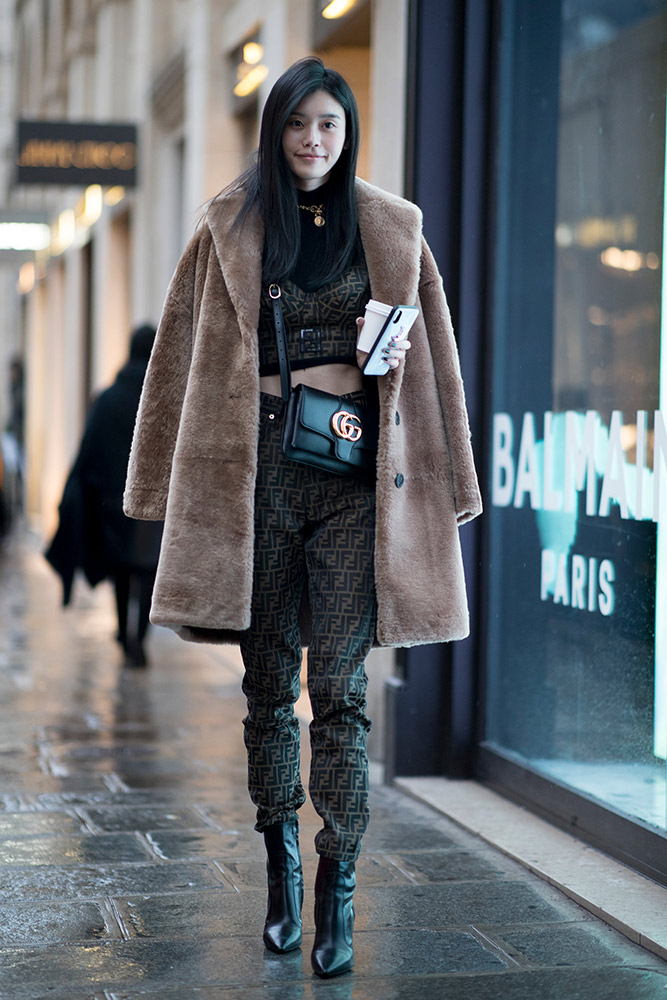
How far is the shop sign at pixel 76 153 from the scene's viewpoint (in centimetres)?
1107

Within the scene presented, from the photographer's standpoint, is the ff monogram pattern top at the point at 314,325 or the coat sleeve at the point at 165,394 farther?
the coat sleeve at the point at 165,394

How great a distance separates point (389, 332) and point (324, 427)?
0.25 meters

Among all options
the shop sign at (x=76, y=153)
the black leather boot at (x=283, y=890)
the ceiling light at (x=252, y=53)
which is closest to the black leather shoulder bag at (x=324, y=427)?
the black leather boot at (x=283, y=890)

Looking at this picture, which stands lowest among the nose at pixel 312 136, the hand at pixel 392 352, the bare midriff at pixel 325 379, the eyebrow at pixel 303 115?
the bare midriff at pixel 325 379

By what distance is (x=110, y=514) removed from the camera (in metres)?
8.10

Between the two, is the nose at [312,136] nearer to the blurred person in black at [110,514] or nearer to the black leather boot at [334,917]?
the black leather boot at [334,917]

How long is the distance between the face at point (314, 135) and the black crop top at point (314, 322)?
0.22 m

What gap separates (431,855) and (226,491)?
1.47 meters

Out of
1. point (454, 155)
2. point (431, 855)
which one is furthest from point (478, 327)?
point (431, 855)

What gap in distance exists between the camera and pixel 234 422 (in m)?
3.10

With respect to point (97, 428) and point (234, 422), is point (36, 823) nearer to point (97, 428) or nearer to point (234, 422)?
point (234, 422)

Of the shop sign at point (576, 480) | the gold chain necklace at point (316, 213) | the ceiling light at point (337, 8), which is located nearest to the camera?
the gold chain necklace at point (316, 213)

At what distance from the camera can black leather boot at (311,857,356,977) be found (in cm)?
303

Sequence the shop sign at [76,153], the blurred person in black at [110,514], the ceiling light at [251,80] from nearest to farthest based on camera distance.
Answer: the blurred person in black at [110,514]
the ceiling light at [251,80]
the shop sign at [76,153]
